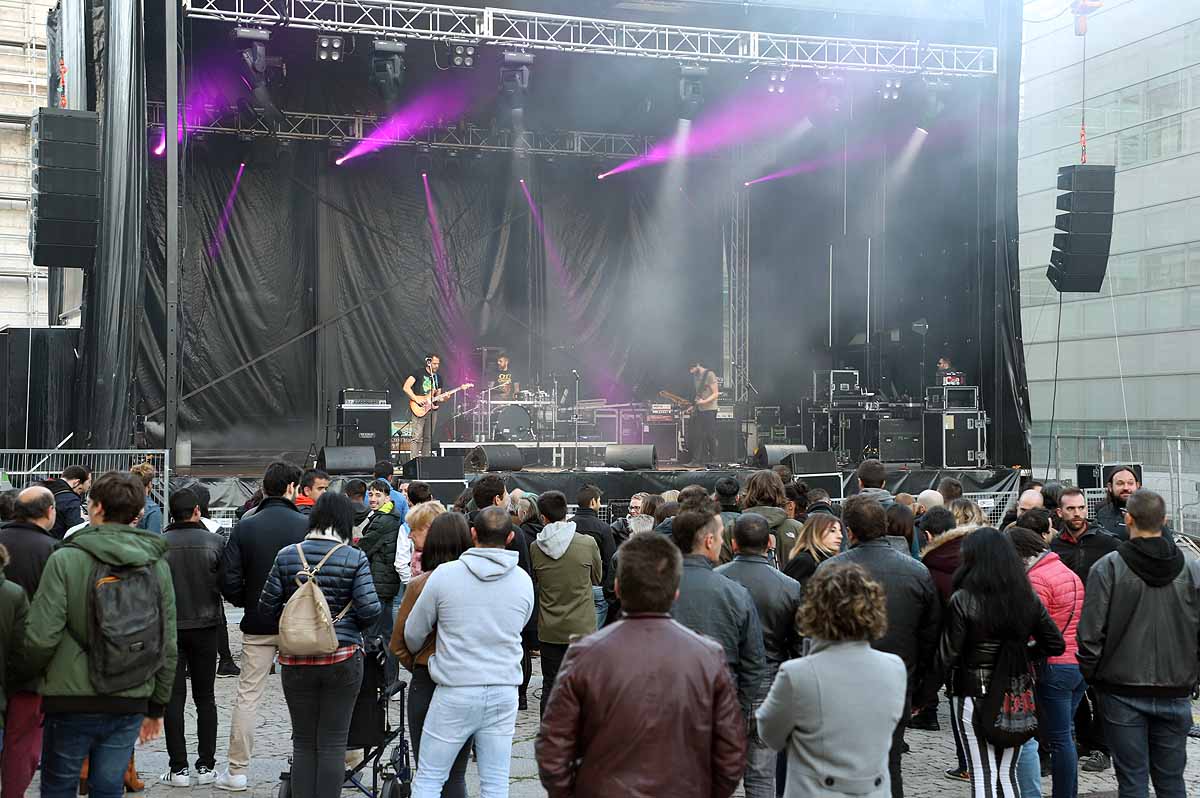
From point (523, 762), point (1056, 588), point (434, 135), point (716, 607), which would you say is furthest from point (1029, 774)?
point (434, 135)

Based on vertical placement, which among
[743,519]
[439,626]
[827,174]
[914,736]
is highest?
[827,174]

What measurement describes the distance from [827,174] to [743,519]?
51.4 feet

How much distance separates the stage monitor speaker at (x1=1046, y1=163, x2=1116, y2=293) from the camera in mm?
13797

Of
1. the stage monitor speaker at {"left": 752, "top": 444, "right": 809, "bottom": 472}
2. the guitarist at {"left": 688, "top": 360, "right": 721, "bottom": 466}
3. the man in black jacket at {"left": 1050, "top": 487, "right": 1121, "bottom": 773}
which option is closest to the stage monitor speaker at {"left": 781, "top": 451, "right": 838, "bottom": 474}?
the stage monitor speaker at {"left": 752, "top": 444, "right": 809, "bottom": 472}

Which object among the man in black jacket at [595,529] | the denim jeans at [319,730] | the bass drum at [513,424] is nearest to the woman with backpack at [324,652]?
the denim jeans at [319,730]

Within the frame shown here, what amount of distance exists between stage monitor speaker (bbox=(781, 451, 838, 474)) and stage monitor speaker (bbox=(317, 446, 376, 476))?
16.3 feet

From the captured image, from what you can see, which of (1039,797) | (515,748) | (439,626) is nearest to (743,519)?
(439,626)

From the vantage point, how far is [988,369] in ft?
53.3

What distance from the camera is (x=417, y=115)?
1839 cm

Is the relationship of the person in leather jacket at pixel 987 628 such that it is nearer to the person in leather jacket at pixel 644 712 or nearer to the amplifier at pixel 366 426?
the person in leather jacket at pixel 644 712

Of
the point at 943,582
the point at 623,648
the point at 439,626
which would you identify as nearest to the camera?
the point at 623,648

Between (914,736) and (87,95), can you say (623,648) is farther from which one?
(87,95)

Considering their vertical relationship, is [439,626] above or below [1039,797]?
above

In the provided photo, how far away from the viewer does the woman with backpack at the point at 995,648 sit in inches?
167
